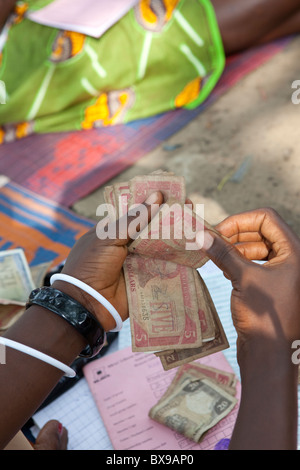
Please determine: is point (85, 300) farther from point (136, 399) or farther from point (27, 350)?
point (136, 399)

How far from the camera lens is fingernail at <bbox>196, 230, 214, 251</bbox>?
1332mm

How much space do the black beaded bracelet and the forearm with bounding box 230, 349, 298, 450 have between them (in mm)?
475

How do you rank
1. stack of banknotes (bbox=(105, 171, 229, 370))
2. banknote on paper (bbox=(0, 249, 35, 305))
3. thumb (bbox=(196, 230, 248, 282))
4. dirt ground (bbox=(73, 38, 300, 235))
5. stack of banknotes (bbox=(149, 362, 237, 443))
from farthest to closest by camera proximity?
dirt ground (bbox=(73, 38, 300, 235)) < banknote on paper (bbox=(0, 249, 35, 305)) < stack of banknotes (bbox=(149, 362, 237, 443)) < stack of banknotes (bbox=(105, 171, 229, 370)) < thumb (bbox=(196, 230, 248, 282))

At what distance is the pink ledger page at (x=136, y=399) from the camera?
1709mm

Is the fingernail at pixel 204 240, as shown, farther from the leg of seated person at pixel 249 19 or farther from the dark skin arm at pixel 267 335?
the leg of seated person at pixel 249 19

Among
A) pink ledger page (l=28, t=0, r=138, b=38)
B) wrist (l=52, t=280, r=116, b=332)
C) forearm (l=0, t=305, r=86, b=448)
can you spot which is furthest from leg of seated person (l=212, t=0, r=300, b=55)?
forearm (l=0, t=305, r=86, b=448)

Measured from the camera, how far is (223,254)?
129 cm

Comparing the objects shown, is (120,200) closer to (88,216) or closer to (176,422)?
(176,422)

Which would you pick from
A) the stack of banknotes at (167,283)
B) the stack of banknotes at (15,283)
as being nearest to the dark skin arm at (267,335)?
the stack of banknotes at (167,283)

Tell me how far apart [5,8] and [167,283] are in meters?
2.30

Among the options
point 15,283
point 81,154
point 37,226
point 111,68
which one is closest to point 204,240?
point 15,283

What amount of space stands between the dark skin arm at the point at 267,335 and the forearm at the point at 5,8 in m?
2.42

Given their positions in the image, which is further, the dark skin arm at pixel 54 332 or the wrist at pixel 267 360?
the dark skin arm at pixel 54 332

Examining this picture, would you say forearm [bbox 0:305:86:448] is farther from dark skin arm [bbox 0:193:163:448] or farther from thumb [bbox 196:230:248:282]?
thumb [bbox 196:230:248:282]
